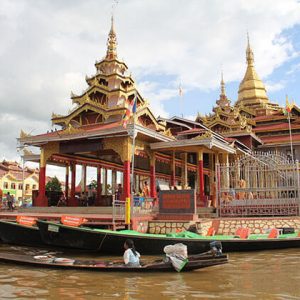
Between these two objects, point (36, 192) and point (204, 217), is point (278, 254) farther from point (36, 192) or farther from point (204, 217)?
point (36, 192)

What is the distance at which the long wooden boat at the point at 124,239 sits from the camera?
38.1 ft

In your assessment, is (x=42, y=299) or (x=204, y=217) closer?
(x=42, y=299)

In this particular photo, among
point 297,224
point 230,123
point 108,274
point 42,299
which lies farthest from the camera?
point 230,123

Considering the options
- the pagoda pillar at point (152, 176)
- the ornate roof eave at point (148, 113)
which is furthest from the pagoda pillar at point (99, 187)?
the ornate roof eave at point (148, 113)

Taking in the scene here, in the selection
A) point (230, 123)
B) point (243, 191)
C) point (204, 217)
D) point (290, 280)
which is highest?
point (230, 123)

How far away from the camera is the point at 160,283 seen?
324 inches

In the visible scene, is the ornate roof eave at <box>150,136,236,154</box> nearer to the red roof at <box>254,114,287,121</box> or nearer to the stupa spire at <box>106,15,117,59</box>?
the stupa spire at <box>106,15,117,59</box>

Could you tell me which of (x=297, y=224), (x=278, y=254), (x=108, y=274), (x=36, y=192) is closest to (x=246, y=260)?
(x=278, y=254)

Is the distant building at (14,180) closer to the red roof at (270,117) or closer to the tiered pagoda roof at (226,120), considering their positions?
the tiered pagoda roof at (226,120)

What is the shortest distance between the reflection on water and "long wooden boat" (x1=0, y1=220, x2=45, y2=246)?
149 inches

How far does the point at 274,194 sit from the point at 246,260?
623 cm

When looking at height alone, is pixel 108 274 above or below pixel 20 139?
below

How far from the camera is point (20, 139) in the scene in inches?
818

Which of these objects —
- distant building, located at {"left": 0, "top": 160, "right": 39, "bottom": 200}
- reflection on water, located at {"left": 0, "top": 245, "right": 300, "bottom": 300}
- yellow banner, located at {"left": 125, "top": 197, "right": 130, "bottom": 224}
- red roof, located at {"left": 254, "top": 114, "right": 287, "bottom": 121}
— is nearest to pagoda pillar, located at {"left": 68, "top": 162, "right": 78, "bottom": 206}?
yellow banner, located at {"left": 125, "top": 197, "right": 130, "bottom": 224}
